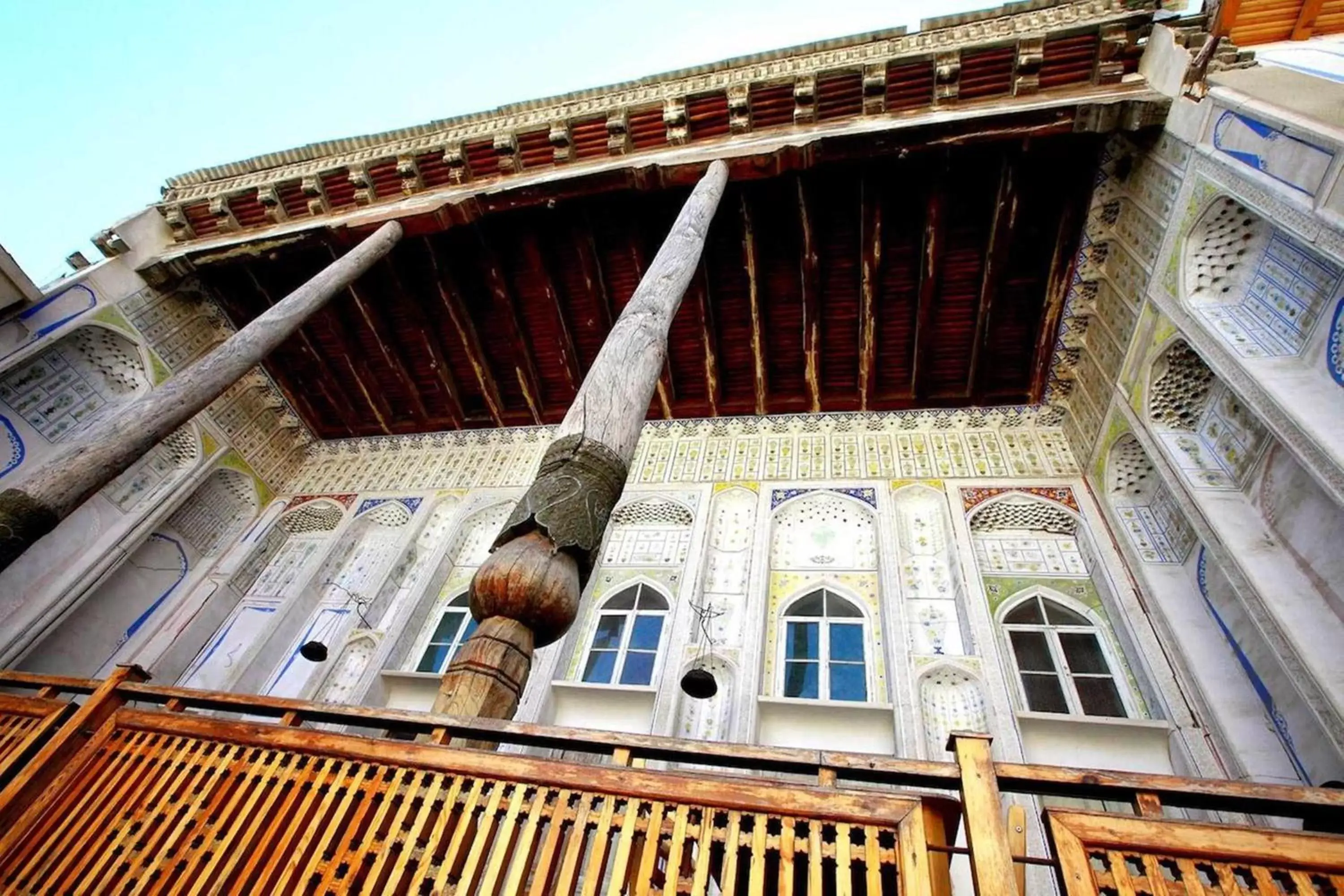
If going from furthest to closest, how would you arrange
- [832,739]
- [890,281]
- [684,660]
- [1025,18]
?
[890,281] → [1025,18] → [684,660] → [832,739]

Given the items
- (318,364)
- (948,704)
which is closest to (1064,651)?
(948,704)

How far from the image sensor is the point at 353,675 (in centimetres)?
620

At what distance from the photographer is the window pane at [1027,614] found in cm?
557

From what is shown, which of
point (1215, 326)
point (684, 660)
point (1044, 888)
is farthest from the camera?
point (684, 660)

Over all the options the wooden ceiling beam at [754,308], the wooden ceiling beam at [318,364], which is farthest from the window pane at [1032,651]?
the wooden ceiling beam at [318,364]

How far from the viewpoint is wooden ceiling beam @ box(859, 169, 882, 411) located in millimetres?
6320

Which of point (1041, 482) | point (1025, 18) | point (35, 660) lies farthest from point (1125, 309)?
point (35, 660)

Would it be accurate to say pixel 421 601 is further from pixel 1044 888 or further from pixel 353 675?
pixel 1044 888

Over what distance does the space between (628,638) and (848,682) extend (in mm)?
1958

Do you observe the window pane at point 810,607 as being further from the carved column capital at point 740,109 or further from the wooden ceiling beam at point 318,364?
the wooden ceiling beam at point 318,364

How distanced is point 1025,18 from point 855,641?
5831 mm

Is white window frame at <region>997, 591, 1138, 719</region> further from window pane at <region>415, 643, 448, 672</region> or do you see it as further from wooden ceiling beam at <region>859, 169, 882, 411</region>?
window pane at <region>415, 643, 448, 672</region>

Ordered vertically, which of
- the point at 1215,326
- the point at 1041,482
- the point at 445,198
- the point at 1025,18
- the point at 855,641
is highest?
the point at 1025,18

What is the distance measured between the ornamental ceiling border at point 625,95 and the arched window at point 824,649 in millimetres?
4939
